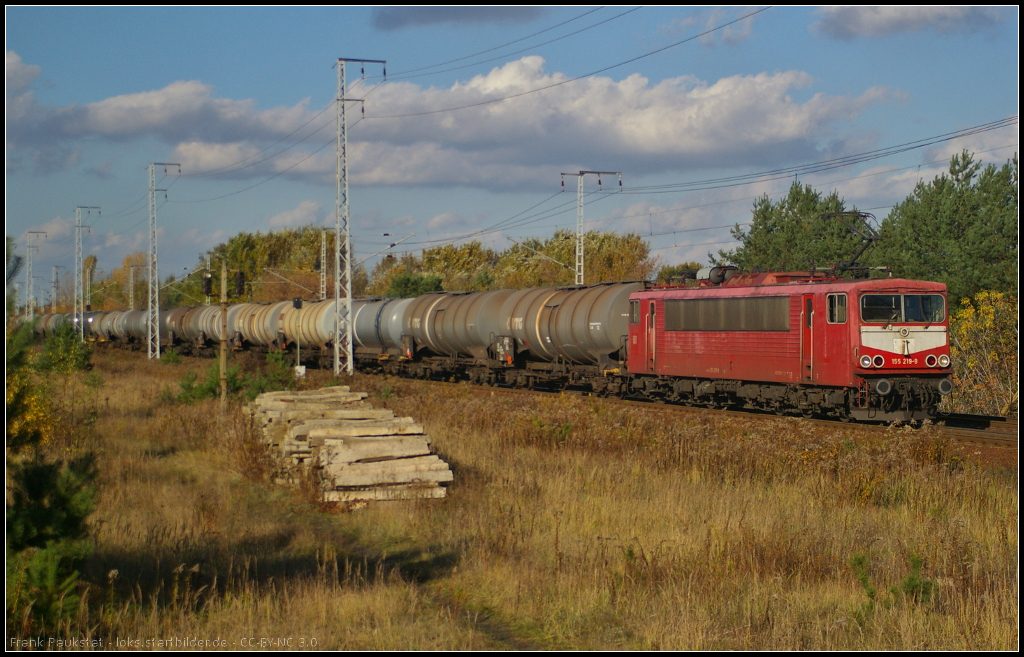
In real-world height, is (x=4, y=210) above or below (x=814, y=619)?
above

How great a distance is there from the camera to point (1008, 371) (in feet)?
95.6

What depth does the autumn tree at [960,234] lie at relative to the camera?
4341 cm

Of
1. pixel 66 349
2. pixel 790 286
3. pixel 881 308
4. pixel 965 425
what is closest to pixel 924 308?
pixel 881 308

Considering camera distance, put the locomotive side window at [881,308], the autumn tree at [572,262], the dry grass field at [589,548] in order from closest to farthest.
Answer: the dry grass field at [589,548], the locomotive side window at [881,308], the autumn tree at [572,262]

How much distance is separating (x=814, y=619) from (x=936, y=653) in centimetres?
102

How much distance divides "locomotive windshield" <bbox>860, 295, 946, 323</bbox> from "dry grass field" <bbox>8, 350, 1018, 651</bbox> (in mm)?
3186

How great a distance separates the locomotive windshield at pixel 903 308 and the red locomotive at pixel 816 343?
22mm

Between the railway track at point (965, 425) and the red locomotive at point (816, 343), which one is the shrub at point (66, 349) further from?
the red locomotive at point (816, 343)

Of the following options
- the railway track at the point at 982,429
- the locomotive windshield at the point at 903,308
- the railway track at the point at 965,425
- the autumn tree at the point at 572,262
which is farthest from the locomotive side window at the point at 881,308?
the autumn tree at the point at 572,262

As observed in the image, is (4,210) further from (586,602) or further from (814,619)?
(814,619)

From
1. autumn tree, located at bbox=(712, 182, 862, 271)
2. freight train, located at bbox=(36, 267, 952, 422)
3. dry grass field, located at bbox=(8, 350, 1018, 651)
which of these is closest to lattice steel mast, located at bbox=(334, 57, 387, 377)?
freight train, located at bbox=(36, 267, 952, 422)

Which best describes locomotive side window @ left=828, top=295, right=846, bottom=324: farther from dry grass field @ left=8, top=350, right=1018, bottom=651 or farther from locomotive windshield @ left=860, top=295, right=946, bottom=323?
dry grass field @ left=8, top=350, right=1018, bottom=651

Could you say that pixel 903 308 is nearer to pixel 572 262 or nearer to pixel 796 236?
pixel 796 236

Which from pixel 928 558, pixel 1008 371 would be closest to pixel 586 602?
pixel 928 558
